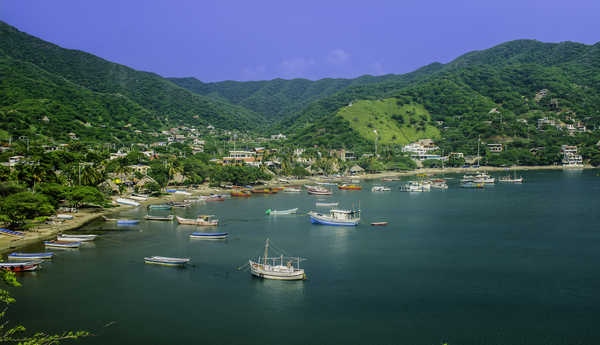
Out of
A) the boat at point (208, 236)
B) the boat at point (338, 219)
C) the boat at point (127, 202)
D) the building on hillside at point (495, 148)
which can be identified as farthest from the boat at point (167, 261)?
the building on hillside at point (495, 148)

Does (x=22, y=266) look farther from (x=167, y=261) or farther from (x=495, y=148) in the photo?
(x=495, y=148)

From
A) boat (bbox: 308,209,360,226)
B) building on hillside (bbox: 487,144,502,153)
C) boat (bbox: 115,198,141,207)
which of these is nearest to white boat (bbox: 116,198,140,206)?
boat (bbox: 115,198,141,207)

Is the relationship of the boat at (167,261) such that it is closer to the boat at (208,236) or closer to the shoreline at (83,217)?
the boat at (208,236)

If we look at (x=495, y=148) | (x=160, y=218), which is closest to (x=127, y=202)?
(x=160, y=218)

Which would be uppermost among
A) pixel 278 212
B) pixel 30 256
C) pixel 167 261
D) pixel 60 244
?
pixel 278 212

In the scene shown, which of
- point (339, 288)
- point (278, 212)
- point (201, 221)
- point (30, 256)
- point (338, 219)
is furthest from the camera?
point (278, 212)

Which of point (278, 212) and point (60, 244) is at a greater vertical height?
point (278, 212)

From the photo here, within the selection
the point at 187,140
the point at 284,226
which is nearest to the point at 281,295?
the point at 284,226

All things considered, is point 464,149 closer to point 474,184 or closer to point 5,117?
point 474,184
